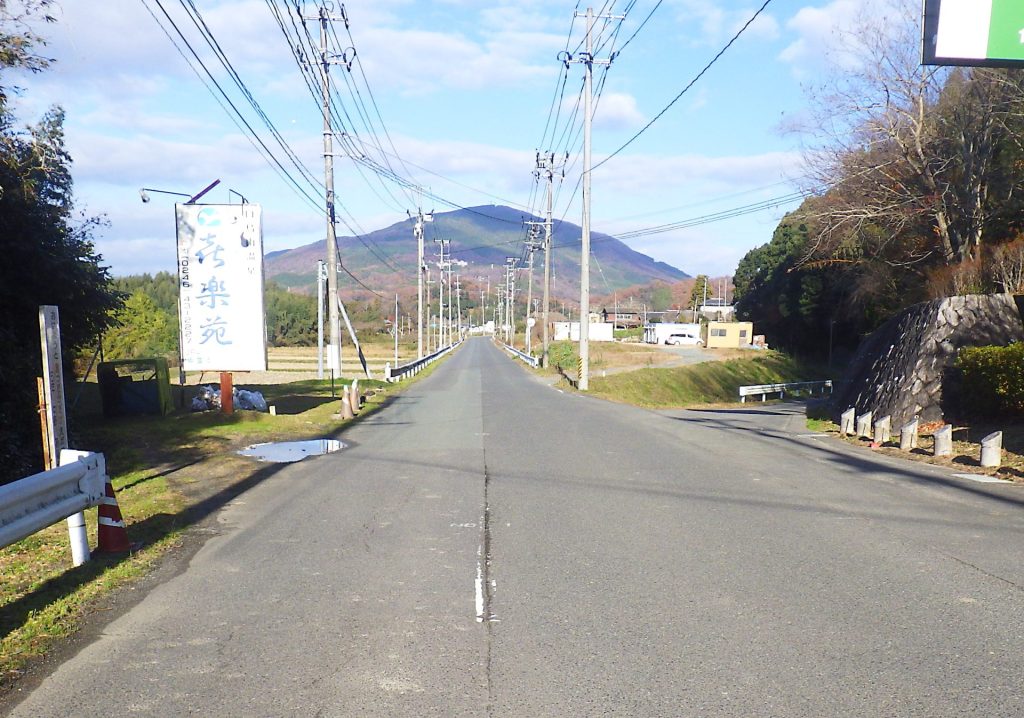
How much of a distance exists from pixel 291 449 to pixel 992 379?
12.4m

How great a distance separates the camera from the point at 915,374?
17.1 meters

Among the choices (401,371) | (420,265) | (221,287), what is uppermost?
(420,265)

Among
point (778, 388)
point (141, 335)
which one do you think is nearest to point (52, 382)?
point (778, 388)

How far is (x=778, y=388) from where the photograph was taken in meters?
39.2

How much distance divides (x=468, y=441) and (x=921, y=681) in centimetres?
1121

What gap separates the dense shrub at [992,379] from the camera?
13820 millimetres

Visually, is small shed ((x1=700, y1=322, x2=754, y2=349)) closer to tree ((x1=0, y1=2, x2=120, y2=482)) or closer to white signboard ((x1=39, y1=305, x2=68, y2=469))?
tree ((x1=0, y1=2, x2=120, y2=482))

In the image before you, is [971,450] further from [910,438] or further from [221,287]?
[221,287]

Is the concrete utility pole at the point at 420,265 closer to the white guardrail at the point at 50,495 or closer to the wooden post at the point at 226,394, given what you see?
the wooden post at the point at 226,394

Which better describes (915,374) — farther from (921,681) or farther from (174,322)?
(174,322)

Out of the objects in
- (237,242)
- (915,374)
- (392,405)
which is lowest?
(392,405)

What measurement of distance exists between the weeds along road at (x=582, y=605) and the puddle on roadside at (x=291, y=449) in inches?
99.7

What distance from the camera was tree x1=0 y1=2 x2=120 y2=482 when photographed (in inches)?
469

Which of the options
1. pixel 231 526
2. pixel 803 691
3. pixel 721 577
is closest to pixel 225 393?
pixel 231 526
